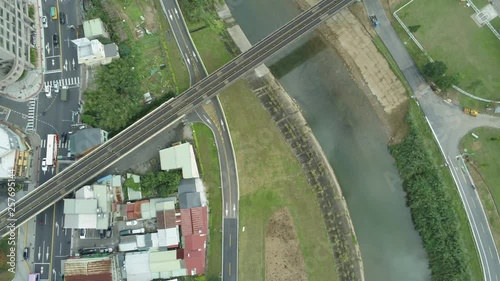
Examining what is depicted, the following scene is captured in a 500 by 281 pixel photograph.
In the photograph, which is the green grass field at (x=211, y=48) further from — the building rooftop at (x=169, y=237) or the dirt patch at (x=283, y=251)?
the dirt patch at (x=283, y=251)

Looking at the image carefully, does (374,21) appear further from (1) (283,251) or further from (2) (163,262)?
(2) (163,262)

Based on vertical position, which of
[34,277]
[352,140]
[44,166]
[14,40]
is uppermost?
[14,40]

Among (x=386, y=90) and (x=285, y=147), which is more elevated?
(x=386, y=90)

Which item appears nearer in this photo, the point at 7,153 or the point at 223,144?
the point at 7,153

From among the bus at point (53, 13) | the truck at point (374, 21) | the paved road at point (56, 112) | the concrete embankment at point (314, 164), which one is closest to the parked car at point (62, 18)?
the paved road at point (56, 112)

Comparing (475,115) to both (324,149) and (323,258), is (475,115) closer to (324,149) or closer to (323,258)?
(324,149)

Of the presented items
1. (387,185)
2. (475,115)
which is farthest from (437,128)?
(387,185)

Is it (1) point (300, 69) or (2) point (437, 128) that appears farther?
(1) point (300, 69)

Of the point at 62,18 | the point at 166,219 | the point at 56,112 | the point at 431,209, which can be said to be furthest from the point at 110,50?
the point at 431,209
